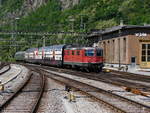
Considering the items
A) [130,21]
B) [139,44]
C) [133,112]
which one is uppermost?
[130,21]

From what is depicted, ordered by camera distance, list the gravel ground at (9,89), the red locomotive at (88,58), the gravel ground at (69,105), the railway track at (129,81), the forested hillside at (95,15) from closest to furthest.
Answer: the gravel ground at (69,105)
the gravel ground at (9,89)
the railway track at (129,81)
the red locomotive at (88,58)
the forested hillside at (95,15)

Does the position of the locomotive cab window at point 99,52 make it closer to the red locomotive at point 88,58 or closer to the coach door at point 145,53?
the red locomotive at point 88,58

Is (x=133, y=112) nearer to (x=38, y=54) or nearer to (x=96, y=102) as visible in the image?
(x=96, y=102)

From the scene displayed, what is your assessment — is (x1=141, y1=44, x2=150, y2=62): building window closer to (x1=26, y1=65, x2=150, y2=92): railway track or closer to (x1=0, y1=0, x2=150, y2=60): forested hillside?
(x1=26, y1=65, x2=150, y2=92): railway track

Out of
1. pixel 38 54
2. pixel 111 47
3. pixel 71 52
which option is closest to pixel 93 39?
pixel 111 47

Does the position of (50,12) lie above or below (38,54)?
above

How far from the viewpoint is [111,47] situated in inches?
2923

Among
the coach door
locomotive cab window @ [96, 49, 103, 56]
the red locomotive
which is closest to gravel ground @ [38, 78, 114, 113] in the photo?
the red locomotive

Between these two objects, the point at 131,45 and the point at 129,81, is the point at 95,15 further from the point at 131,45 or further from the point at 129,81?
the point at 129,81

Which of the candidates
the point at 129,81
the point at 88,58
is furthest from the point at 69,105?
the point at 88,58

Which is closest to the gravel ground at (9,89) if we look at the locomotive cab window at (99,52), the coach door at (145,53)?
the locomotive cab window at (99,52)

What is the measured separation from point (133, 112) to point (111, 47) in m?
60.3

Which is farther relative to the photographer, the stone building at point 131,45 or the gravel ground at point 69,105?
the stone building at point 131,45

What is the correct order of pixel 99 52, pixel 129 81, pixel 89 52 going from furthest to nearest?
pixel 99 52 < pixel 89 52 < pixel 129 81
